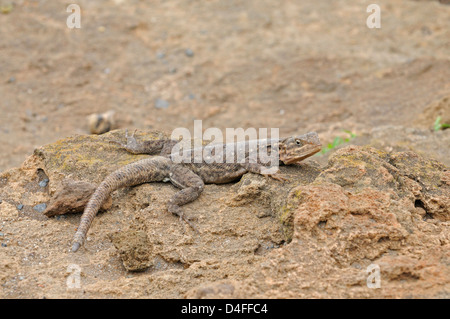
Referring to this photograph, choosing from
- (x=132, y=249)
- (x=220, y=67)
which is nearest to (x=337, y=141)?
(x=220, y=67)

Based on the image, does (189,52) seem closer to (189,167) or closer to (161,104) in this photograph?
(161,104)

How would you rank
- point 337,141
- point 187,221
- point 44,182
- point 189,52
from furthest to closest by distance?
point 189,52, point 337,141, point 44,182, point 187,221

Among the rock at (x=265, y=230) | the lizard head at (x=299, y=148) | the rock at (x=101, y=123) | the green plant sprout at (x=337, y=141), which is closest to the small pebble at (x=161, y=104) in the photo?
the rock at (x=101, y=123)

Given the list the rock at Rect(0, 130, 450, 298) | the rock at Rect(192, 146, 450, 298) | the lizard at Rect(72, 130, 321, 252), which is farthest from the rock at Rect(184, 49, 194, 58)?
the rock at Rect(192, 146, 450, 298)

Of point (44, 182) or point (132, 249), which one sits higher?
point (44, 182)

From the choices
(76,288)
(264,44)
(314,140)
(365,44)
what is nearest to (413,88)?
(365,44)

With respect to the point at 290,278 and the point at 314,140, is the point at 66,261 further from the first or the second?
the point at 314,140
